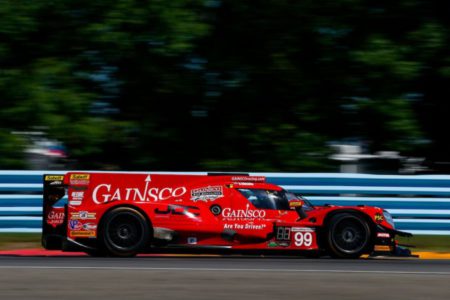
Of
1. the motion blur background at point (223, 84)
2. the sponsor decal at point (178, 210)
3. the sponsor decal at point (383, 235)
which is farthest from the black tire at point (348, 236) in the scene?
the motion blur background at point (223, 84)

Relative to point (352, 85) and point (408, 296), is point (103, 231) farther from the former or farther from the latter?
point (352, 85)

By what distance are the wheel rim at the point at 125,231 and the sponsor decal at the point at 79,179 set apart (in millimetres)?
609

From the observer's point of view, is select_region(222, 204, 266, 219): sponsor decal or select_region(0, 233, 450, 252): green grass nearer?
select_region(222, 204, 266, 219): sponsor decal

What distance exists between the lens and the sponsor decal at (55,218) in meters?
10.9

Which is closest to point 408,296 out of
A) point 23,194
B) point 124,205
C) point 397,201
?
point 124,205

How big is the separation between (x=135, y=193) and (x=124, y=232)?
1.63 feet

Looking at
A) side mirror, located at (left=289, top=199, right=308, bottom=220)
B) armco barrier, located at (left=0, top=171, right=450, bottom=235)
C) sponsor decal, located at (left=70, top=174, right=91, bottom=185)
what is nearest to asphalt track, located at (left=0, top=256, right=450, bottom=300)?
side mirror, located at (left=289, top=199, right=308, bottom=220)

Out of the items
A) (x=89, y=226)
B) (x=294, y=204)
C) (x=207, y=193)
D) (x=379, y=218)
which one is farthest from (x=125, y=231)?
(x=379, y=218)

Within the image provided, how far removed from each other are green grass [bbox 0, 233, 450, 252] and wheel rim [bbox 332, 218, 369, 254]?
2.07 meters

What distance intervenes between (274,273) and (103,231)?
2655 millimetres

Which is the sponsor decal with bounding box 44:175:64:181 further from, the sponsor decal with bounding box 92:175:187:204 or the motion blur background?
the motion blur background

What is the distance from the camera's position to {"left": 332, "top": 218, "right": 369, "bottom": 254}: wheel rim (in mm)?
10883

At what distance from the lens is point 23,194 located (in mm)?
13695

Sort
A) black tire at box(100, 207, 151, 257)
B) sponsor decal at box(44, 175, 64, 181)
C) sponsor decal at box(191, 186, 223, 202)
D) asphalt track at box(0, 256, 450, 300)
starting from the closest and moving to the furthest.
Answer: asphalt track at box(0, 256, 450, 300), black tire at box(100, 207, 151, 257), sponsor decal at box(191, 186, 223, 202), sponsor decal at box(44, 175, 64, 181)
